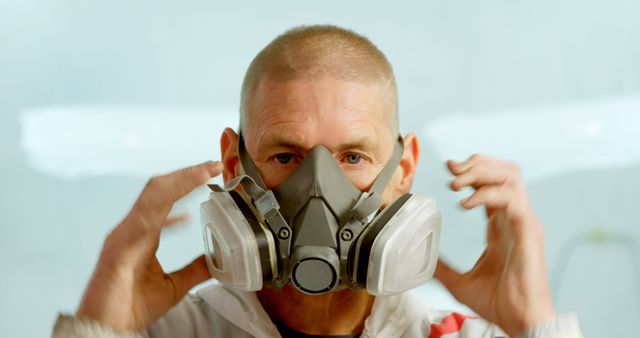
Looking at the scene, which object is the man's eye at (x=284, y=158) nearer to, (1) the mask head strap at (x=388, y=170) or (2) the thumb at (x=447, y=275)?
(1) the mask head strap at (x=388, y=170)

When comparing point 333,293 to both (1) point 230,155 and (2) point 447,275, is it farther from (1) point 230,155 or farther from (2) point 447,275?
(1) point 230,155

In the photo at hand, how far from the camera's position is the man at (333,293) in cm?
167

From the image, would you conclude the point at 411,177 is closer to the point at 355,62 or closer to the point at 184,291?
the point at 355,62

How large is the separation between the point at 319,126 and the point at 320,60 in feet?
0.55

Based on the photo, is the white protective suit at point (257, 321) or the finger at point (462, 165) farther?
the white protective suit at point (257, 321)

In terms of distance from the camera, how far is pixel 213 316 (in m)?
1.97

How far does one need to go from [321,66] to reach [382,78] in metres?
0.15

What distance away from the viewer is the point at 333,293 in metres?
1.88

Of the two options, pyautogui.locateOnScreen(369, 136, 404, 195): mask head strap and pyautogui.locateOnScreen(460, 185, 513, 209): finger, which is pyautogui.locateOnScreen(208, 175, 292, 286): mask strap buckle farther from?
pyautogui.locateOnScreen(460, 185, 513, 209): finger

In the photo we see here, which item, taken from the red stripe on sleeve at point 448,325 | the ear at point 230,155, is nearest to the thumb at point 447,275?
the red stripe on sleeve at point 448,325

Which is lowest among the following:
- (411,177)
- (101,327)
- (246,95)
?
(101,327)

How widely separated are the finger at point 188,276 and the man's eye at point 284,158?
0.88ft

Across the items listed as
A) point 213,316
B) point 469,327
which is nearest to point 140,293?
point 213,316

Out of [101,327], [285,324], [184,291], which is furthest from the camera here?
[285,324]
